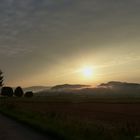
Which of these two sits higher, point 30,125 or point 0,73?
point 0,73

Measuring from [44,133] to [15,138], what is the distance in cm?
186

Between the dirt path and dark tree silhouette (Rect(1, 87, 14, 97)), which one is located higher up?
dark tree silhouette (Rect(1, 87, 14, 97))

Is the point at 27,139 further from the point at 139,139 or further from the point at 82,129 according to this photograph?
the point at 139,139

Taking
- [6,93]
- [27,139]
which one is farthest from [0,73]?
[27,139]

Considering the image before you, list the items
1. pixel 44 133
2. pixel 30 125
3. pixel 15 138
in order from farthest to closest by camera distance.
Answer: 1. pixel 30 125
2. pixel 44 133
3. pixel 15 138

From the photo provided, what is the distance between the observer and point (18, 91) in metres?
169

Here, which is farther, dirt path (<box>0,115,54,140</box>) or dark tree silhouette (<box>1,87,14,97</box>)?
dark tree silhouette (<box>1,87,14,97</box>)

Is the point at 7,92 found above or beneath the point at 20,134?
above

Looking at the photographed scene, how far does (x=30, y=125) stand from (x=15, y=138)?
5.84m

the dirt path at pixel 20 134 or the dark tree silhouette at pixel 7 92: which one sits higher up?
the dark tree silhouette at pixel 7 92

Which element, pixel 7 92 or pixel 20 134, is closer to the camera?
pixel 20 134

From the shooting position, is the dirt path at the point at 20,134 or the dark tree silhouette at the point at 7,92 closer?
the dirt path at the point at 20,134

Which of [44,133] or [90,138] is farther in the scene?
[44,133]

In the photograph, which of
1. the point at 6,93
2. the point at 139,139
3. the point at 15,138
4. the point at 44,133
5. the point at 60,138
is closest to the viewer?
the point at 139,139
